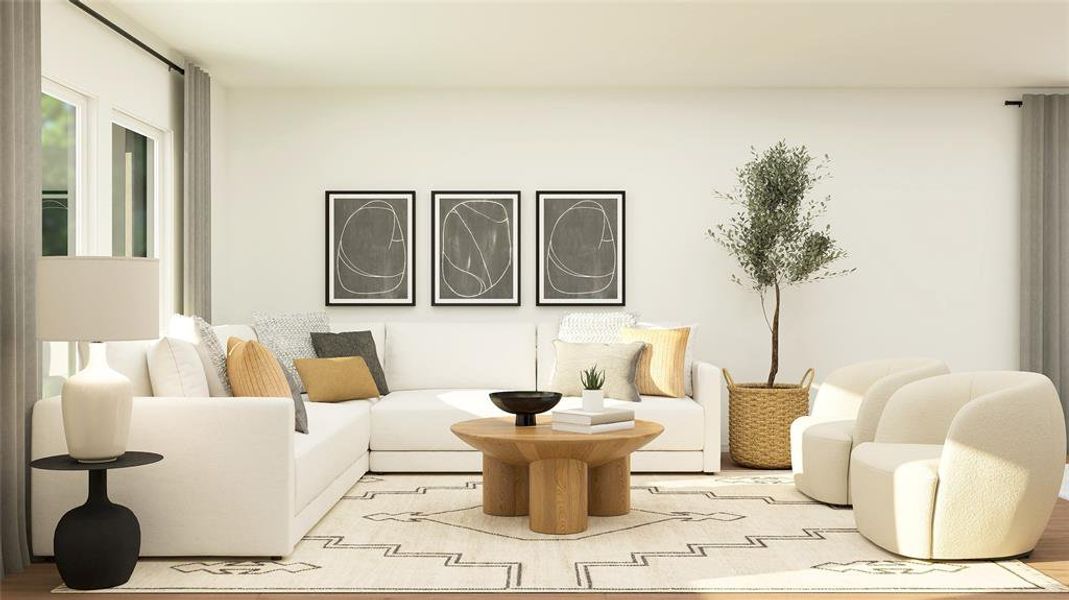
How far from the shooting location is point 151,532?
3.93 metres

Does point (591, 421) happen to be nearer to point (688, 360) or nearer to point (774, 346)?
point (688, 360)

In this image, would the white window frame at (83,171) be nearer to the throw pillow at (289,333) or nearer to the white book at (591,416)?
the throw pillow at (289,333)

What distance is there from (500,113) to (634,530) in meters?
3.62

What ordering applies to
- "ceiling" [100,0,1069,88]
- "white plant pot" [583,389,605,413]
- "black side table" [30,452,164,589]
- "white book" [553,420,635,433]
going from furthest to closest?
1. "ceiling" [100,0,1069,88]
2. "white plant pot" [583,389,605,413]
3. "white book" [553,420,635,433]
4. "black side table" [30,452,164,589]

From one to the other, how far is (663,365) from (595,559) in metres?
2.45

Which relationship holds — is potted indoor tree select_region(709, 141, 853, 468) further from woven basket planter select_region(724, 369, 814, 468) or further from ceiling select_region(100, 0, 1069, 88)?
ceiling select_region(100, 0, 1069, 88)

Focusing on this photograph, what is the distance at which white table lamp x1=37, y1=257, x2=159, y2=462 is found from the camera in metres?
3.58

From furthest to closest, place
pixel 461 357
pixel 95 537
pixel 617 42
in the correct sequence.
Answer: pixel 461 357 → pixel 617 42 → pixel 95 537

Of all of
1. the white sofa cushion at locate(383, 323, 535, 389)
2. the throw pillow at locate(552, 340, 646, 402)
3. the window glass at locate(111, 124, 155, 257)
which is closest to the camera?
the window glass at locate(111, 124, 155, 257)

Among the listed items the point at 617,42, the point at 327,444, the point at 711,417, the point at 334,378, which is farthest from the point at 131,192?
the point at 711,417

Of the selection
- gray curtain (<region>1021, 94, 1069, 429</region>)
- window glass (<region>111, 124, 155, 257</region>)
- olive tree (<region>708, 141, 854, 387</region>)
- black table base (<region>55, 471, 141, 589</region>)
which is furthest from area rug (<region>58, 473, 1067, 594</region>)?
gray curtain (<region>1021, 94, 1069, 429</region>)

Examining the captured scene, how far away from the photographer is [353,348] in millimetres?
6340

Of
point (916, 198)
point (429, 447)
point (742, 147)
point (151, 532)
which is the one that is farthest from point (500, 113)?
point (151, 532)

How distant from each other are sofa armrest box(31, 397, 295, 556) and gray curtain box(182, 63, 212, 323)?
2412 mm
